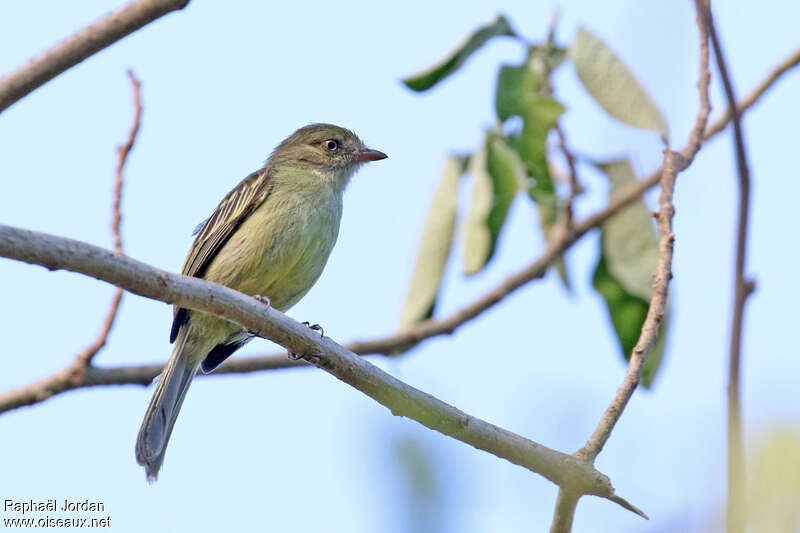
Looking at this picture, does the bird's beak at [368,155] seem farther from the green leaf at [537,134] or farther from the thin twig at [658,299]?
the thin twig at [658,299]

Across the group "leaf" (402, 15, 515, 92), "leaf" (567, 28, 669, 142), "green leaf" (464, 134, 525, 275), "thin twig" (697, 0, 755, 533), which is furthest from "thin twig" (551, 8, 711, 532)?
"leaf" (402, 15, 515, 92)

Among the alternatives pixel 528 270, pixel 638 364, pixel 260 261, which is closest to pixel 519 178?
pixel 528 270

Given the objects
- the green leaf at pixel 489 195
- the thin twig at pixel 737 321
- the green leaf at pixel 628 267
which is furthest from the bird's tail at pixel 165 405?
the thin twig at pixel 737 321

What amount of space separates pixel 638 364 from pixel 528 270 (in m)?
2.48

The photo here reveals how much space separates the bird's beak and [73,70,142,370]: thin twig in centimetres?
281

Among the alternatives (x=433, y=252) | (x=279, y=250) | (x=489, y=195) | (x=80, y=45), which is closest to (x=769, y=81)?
(x=489, y=195)

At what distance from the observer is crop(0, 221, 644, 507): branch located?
9.75 feet

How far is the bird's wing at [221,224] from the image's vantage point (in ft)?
19.5

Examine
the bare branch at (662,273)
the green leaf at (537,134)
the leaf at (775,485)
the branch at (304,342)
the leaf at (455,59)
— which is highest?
the leaf at (455,59)

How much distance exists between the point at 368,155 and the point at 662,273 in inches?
151

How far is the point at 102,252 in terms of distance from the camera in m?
3.08

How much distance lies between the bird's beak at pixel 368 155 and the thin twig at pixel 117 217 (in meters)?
2.81

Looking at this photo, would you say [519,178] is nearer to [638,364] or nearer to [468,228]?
[468,228]

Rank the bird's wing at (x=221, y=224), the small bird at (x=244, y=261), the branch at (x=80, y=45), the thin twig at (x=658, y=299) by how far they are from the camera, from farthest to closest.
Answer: the bird's wing at (x=221, y=224) → the small bird at (x=244, y=261) → the branch at (x=80, y=45) → the thin twig at (x=658, y=299)
